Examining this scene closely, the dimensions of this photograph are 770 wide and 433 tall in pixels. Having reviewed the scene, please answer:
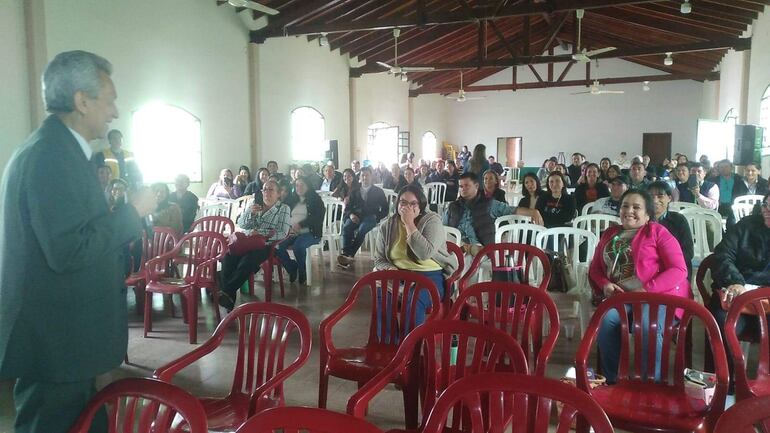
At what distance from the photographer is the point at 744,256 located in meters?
3.01

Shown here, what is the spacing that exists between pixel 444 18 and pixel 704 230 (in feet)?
17.6

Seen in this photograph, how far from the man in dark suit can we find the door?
18532 mm

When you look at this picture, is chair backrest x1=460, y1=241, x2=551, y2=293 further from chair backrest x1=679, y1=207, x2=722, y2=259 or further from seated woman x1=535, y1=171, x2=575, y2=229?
chair backrest x1=679, y1=207, x2=722, y2=259

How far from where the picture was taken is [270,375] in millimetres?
Result: 2078

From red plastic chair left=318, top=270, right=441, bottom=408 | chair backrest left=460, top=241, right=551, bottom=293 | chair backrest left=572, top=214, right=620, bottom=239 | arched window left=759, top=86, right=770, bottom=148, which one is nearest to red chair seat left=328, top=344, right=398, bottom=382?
red plastic chair left=318, top=270, right=441, bottom=408

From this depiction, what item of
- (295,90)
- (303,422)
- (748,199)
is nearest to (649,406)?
(303,422)

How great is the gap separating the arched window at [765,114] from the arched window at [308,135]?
24.2 ft

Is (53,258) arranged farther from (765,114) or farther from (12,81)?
(765,114)

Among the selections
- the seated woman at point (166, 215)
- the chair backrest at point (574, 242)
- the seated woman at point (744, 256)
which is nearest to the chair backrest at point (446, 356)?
the seated woman at point (744, 256)

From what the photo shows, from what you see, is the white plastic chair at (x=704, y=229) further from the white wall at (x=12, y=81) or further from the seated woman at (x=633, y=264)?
the white wall at (x=12, y=81)

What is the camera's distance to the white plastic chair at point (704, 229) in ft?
15.0

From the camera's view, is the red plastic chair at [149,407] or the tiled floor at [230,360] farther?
the tiled floor at [230,360]

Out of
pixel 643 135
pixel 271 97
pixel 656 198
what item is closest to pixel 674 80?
pixel 643 135

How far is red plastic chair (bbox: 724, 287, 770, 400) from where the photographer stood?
6.34 ft
